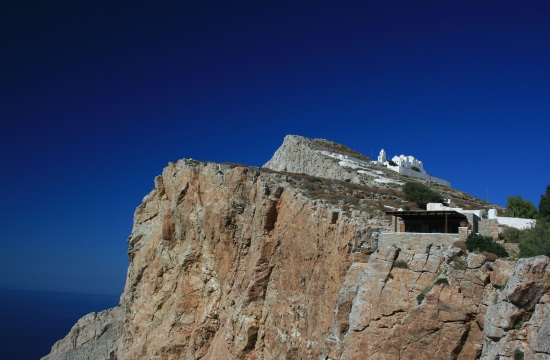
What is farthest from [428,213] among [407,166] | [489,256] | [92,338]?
[92,338]

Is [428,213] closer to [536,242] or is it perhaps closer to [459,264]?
[536,242]

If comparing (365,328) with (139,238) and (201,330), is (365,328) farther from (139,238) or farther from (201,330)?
(139,238)

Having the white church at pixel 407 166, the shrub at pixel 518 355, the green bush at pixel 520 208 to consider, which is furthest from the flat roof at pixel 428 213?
the white church at pixel 407 166

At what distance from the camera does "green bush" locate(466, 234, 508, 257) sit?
1858cm

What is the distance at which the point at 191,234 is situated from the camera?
3709 centimetres

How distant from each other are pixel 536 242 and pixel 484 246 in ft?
Answer: 6.83

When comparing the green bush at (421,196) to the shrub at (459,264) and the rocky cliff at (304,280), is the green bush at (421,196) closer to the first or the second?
the rocky cliff at (304,280)

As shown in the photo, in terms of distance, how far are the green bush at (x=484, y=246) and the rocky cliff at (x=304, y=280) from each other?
852mm

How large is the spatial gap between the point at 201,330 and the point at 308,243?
479 inches

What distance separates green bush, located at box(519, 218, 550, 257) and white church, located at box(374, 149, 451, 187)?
3467 centimetres

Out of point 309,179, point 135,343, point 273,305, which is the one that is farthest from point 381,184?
point 135,343

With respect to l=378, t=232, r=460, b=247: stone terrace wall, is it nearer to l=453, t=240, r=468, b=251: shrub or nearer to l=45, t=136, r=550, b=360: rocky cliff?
l=45, t=136, r=550, b=360: rocky cliff

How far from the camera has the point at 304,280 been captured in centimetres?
2556

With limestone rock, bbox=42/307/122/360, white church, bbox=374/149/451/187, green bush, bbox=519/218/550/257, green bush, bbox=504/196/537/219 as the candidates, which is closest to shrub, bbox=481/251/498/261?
green bush, bbox=519/218/550/257
